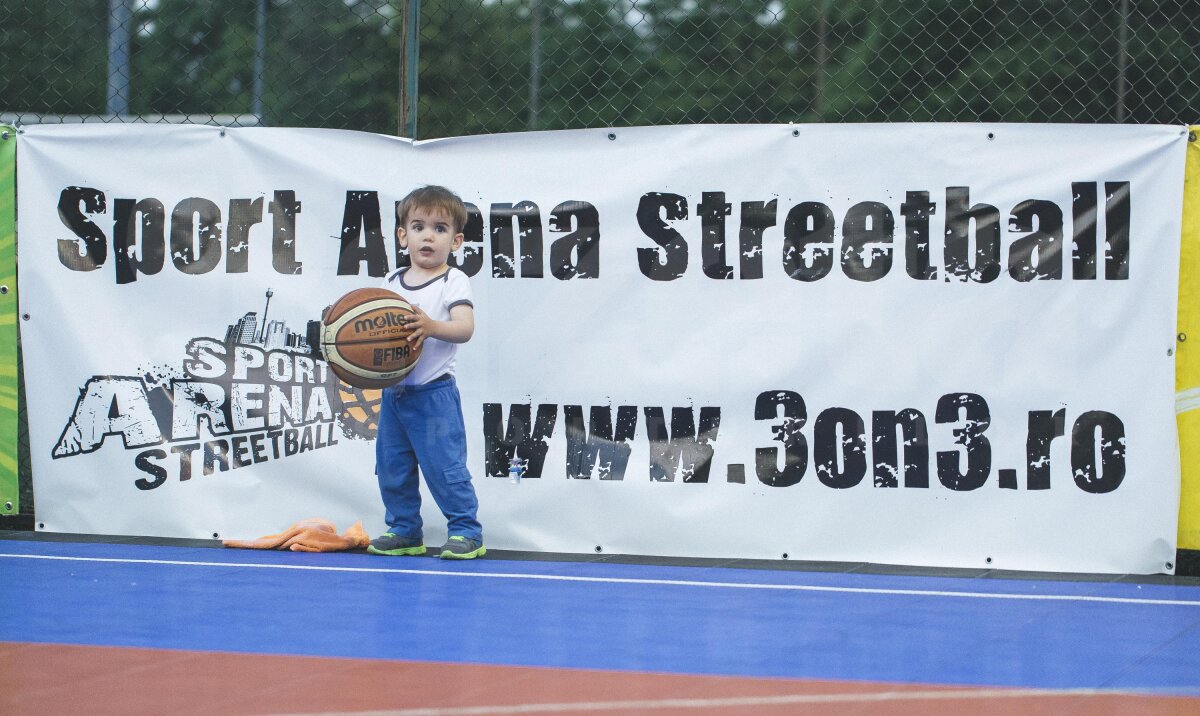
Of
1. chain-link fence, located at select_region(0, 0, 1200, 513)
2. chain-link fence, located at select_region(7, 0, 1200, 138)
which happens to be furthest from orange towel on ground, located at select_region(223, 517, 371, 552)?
chain-link fence, located at select_region(7, 0, 1200, 138)

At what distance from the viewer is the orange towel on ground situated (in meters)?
5.76

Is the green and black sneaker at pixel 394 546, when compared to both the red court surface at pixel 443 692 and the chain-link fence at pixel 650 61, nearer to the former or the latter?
the red court surface at pixel 443 692

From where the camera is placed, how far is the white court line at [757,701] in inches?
123

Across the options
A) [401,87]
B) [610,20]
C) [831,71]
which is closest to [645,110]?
[610,20]

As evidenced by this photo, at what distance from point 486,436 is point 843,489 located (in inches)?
62.4

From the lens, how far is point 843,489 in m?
5.55

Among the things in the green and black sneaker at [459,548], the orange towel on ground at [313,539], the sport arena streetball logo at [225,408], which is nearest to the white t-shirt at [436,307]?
the sport arena streetball logo at [225,408]

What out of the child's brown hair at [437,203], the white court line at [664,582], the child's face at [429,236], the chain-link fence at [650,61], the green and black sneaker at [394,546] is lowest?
the white court line at [664,582]

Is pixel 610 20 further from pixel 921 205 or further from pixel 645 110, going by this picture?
pixel 921 205

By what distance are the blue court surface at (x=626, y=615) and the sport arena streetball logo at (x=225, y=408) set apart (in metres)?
0.51

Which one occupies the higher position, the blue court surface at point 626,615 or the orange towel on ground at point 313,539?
the orange towel on ground at point 313,539

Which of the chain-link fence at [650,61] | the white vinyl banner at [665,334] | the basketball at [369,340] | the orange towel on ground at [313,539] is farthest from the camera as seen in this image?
the chain-link fence at [650,61]

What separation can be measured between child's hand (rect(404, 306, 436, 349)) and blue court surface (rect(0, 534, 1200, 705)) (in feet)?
3.05

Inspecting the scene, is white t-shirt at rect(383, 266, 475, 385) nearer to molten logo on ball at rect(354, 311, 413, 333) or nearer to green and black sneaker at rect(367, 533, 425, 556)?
molten logo on ball at rect(354, 311, 413, 333)
